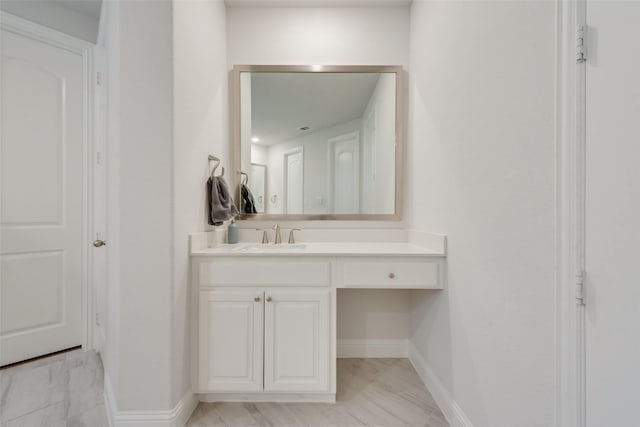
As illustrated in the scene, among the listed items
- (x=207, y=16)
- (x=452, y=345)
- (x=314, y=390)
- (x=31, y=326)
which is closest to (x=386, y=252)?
(x=452, y=345)

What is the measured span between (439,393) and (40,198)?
2919 millimetres

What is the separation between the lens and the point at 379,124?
1996 mm

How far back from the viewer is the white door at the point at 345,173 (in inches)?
79.3

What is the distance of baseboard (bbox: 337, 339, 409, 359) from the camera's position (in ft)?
6.54

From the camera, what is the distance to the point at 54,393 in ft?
5.15

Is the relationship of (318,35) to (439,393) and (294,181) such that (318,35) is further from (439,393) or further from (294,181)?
(439,393)

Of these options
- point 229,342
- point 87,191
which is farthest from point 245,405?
point 87,191

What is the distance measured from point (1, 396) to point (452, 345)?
2.51 metres

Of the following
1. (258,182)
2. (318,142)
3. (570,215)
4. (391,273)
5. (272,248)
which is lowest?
(391,273)

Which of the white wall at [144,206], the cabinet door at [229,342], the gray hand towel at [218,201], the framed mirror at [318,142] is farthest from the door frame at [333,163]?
the white wall at [144,206]

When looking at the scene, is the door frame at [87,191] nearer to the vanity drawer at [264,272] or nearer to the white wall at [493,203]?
the vanity drawer at [264,272]

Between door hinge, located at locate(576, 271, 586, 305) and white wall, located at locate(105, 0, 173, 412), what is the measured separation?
59.3 inches

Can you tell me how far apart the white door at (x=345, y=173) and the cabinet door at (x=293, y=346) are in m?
0.82

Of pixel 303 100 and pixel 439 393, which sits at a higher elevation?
pixel 303 100
